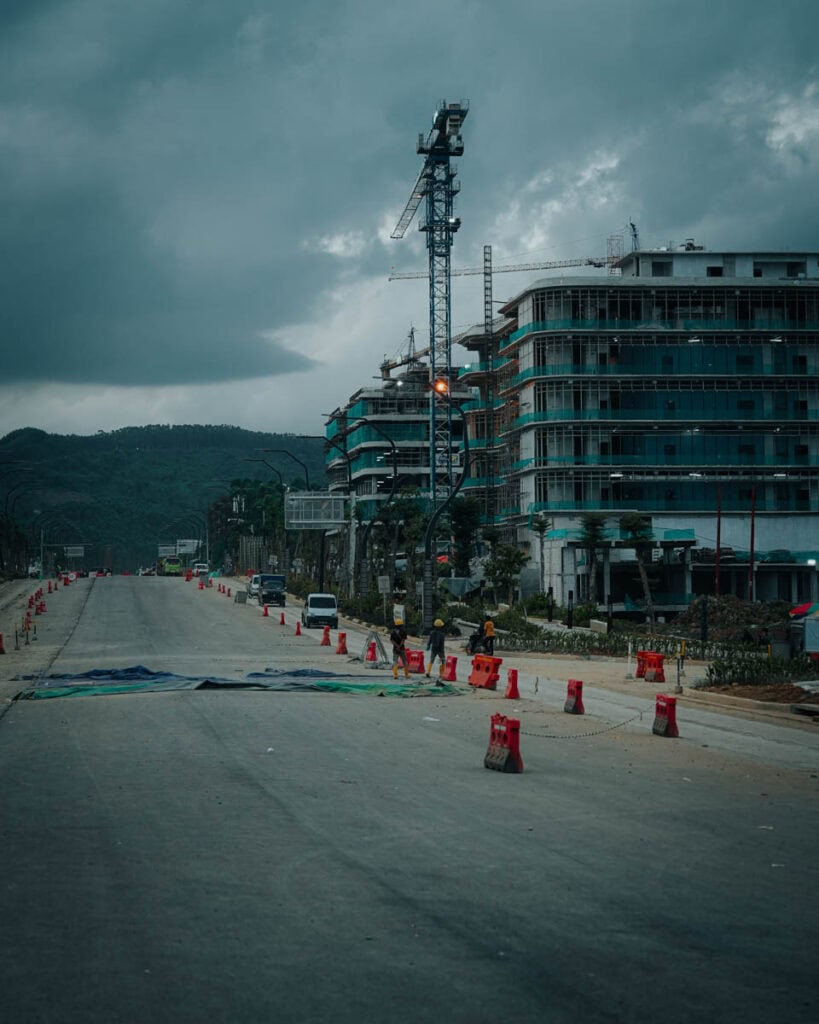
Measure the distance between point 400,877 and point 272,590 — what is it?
76.4 metres

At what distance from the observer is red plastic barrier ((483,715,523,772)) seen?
17.3m

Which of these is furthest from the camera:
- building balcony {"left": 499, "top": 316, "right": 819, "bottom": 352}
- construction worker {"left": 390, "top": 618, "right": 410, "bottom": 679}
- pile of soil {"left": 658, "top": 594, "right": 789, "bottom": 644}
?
building balcony {"left": 499, "top": 316, "right": 819, "bottom": 352}

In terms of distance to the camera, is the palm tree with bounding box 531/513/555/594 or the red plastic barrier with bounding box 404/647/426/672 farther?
the palm tree with bounding box 531/513/555/594

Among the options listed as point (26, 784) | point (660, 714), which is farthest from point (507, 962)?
point (660, 714)

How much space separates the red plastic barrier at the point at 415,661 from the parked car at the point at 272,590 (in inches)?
1848

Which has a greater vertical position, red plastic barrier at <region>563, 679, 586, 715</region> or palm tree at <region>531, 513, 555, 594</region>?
palm tree at <region>531, 513, 555, 594</region>

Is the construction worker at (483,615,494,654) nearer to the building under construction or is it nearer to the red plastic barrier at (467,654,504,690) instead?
the red plastic barrier at (467,654,504,690)

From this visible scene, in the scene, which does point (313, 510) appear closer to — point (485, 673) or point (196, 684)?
point (485, 673)

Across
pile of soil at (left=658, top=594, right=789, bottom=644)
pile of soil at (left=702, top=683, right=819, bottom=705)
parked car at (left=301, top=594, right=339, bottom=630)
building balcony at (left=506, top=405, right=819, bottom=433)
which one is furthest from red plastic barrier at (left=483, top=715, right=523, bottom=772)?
building balcony at (left=506, top=405, right=819, bottom=433)

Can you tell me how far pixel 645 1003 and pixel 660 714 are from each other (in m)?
15.7

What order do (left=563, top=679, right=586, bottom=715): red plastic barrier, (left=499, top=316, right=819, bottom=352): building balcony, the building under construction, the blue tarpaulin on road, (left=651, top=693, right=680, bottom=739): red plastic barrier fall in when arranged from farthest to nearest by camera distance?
(left=499, top=316, right=819, bottom=352): building balcony, the building under construction, the blue tarpaulin on road, (left=563, top=679, right=586, bottom=715): red plastic barrier, (left=651, top=693, right=680, bottom=739): red plastic barrier

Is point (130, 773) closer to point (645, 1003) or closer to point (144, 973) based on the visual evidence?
point (144, 973)

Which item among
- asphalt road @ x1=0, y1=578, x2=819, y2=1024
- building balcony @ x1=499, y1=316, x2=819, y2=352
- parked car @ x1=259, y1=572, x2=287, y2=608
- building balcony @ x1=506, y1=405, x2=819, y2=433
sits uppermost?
building balcony @ x1=499, y1=316, x2=819, y2=352

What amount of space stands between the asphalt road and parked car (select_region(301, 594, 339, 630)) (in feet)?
144
